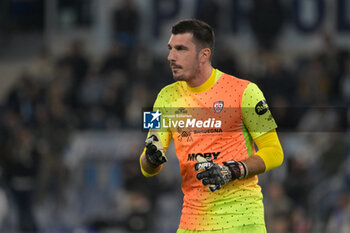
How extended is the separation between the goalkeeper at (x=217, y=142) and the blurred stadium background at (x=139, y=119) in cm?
683

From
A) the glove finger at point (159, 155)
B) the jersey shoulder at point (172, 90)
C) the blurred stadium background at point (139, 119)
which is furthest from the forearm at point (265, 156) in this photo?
the blurred stadium background at point (139, 119)

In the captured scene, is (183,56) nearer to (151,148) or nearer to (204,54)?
(204,54)

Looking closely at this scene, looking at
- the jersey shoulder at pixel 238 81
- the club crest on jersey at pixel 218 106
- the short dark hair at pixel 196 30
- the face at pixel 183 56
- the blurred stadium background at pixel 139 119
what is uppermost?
the short dark hair at pixel 196 30

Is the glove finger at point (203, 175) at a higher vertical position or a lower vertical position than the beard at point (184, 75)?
lower

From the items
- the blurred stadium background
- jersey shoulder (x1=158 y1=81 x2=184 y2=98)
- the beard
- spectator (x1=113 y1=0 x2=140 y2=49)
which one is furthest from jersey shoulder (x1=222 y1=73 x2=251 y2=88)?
spectator (x1=113 y1=0 x2=140 y2=49)

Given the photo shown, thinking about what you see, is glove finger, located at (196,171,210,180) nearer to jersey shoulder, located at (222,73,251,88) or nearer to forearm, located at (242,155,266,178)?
A: forearm, located at (242,155,266,178)

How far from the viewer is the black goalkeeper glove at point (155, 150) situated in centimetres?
624

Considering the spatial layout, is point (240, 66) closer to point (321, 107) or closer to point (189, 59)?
point (321, 107)

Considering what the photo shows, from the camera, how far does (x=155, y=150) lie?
6.24 metres

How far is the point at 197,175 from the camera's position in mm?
5992

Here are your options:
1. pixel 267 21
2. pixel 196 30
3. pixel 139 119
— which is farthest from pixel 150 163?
pixel 267 21

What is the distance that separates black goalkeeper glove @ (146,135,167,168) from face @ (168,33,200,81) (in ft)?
1.78

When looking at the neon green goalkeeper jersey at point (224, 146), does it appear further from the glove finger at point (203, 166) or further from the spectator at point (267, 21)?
the spectator at point (267, 21)

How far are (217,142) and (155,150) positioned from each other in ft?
1.67
